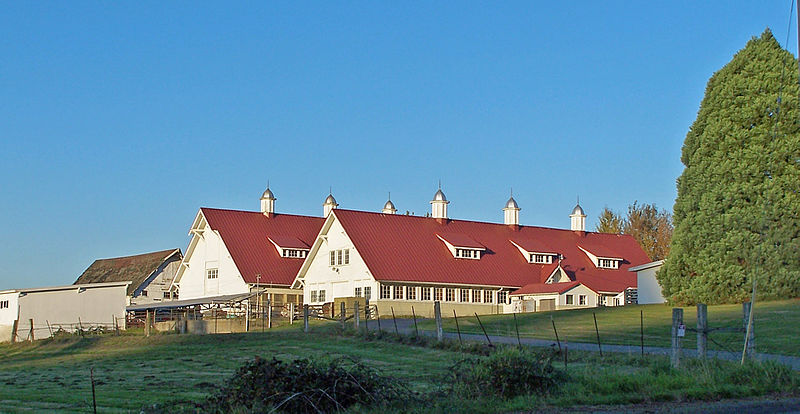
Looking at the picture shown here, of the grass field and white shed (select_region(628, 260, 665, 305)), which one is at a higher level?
white shed (select_region(628, 260, 665, 305))

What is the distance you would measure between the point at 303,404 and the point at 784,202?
37268 millimetres

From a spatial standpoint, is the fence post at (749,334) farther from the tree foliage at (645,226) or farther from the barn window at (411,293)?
the tree foliage at (645,226)

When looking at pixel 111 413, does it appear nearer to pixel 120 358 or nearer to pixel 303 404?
pixel 303 404

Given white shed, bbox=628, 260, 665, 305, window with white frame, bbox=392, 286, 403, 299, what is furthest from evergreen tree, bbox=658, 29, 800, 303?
window with white frame, bbox=392, 286, 403, 299

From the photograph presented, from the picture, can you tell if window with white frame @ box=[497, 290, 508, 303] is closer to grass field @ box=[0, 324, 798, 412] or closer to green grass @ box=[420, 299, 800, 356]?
green grass @ box=[420, 299, 800, 356]

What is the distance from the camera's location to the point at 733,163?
46.7 m

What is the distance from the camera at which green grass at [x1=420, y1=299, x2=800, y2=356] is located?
27.4 m

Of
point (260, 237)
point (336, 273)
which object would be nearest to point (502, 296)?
point (336, 273)

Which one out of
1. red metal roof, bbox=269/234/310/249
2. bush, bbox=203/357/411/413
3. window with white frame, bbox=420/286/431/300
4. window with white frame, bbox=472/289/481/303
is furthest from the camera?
red metal roof, bbox=269/234/310/249

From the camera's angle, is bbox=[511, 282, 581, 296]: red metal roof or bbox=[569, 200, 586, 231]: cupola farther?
bbox=[569, 200, 586, 231]: cupola

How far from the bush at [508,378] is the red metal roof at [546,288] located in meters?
41.5

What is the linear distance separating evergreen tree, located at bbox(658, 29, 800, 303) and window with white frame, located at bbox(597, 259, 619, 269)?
56.0 ft

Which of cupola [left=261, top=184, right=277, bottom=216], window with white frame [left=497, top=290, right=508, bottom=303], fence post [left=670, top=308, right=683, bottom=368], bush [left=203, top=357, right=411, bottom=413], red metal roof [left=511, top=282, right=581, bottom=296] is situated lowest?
bush [left=203, top=357, right=411, bottom=413]

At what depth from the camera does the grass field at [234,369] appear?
15.0 meters
